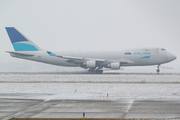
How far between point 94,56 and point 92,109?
3175cm

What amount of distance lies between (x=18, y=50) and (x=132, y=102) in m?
37.0

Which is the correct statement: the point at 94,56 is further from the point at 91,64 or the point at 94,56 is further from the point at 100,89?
the point at 100,89

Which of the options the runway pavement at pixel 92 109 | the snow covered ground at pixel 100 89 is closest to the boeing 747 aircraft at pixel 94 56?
the snow covered ground at pixel 100 89

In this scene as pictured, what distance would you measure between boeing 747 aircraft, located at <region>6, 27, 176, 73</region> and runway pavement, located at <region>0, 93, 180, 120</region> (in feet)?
88.1

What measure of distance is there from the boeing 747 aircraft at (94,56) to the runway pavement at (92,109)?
2685cm

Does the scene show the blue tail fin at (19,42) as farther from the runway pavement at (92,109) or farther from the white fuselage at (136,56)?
the runway pavement at (92,109)

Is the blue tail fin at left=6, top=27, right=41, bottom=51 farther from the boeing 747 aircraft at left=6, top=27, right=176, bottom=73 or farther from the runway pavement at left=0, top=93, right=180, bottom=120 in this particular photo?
the runway pavement at left=0, top=93, right=180, bottom=120

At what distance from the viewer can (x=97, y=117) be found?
1095cm

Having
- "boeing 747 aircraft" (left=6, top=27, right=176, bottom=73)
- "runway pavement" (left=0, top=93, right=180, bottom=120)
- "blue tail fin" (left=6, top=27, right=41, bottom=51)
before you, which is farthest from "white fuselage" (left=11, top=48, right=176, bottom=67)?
"runway pavement" (left=0, top=93, right=180, bottom=120)

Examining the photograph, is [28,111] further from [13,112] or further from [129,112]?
[129,112]

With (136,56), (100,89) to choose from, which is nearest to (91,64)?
(136,56)

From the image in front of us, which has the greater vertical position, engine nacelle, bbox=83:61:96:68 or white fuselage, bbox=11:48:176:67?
white fuselage, bbox=11:48:176:67

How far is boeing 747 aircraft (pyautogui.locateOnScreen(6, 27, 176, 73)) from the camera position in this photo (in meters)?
42.0

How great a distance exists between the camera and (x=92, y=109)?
12.7 m
